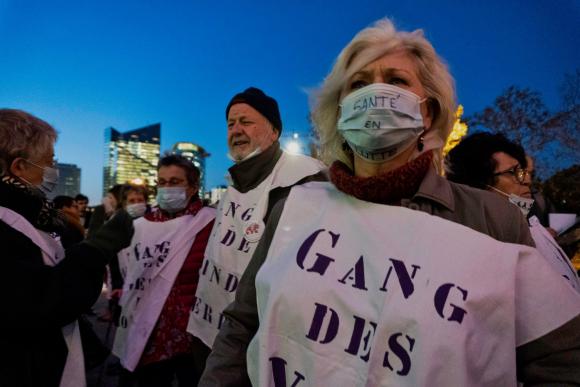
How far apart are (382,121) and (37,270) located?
1781 mm

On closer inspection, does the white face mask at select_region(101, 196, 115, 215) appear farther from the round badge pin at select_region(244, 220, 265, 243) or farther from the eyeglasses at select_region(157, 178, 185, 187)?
the round badge pin at select_region(244, 220, 265, 243)

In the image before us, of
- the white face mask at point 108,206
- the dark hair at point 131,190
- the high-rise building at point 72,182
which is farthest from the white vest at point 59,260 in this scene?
the high-rise building at point 72,182

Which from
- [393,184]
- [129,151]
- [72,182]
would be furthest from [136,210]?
[72,182]

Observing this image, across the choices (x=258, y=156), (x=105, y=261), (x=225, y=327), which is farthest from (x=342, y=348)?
(x=258, y=156)

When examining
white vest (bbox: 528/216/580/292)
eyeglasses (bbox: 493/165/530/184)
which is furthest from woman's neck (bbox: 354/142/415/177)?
eyeglasses (bbox: 493/165/530/184)

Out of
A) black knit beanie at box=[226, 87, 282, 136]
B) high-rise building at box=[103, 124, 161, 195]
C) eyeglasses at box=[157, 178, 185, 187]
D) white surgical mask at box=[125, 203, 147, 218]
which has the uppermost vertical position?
high-rise building at box=[103, 124, 161, 195]

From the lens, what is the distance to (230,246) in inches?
106

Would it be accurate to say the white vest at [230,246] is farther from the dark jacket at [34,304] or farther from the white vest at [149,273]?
the dark jacket at [34,304]

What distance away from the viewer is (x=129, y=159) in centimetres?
8119

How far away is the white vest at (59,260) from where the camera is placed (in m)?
2.03

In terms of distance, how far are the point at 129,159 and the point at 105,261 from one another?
85242mm

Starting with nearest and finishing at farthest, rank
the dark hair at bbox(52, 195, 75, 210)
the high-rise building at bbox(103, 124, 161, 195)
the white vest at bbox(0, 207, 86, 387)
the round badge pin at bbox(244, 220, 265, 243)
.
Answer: the white vest at bbox(0, 207, 86, 387) → the round badge pin at bbox(244, 220, 265, 243) → the dark hair at bbox(52, 195, 75, 210) → the high-rise building at bbox(103, 124, 161, 195)

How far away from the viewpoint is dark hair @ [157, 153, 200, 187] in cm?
390

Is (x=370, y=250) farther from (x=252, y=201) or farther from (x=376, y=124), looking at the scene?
(x=252, y=201)
